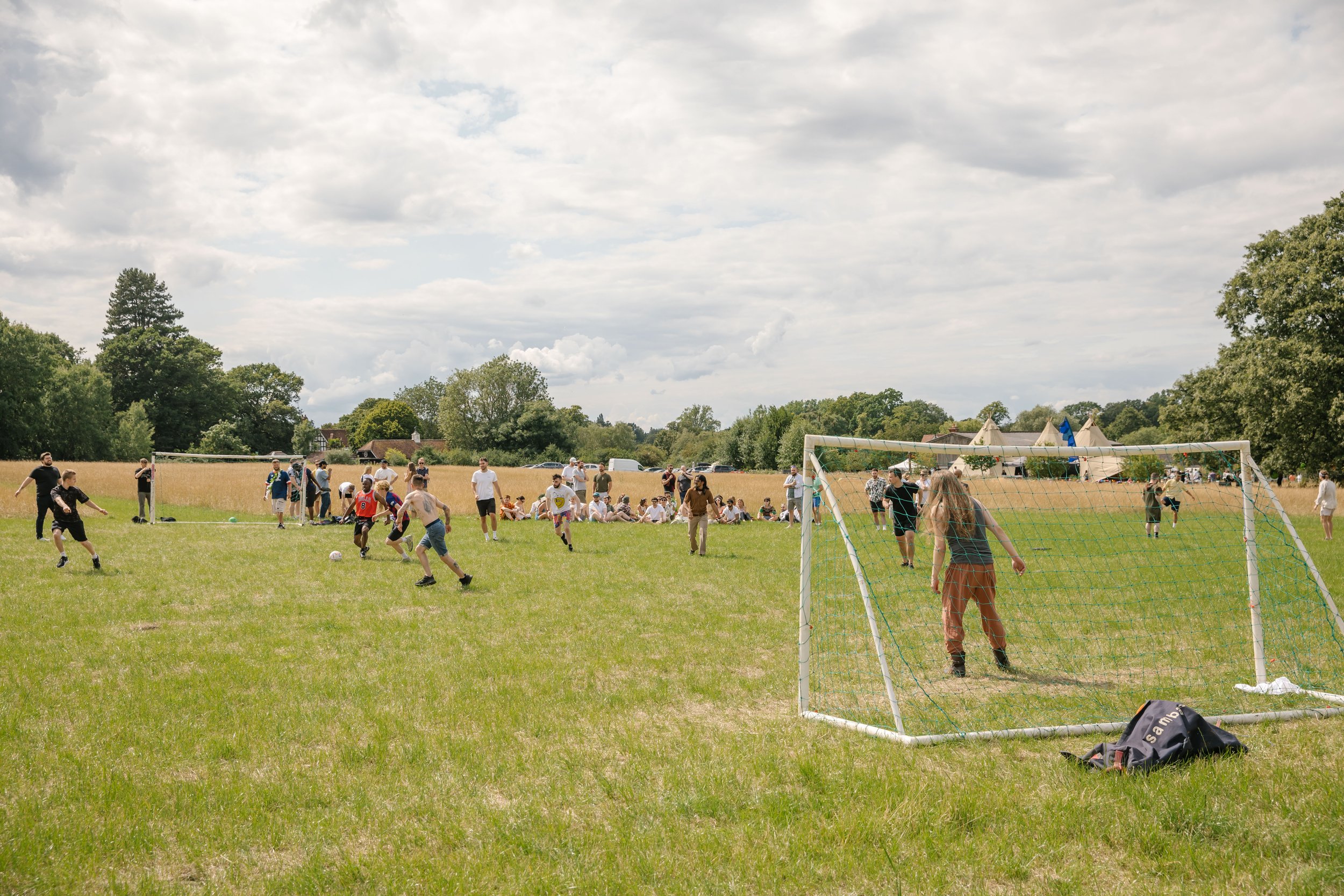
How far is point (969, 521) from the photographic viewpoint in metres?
7.18

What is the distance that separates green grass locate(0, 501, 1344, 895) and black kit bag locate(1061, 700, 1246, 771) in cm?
Answer: 13

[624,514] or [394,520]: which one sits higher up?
[394,520]

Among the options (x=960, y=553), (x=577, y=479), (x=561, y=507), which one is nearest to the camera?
(x=960, y=553)

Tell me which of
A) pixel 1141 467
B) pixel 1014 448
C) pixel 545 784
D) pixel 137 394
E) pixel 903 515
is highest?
pixel 137 394

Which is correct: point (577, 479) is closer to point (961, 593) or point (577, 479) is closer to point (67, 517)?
point (67, 517)

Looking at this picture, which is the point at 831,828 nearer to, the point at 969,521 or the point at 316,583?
the point at 969,521

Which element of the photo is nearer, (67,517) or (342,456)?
(67,517)

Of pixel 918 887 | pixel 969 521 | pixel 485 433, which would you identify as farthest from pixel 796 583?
pixel 485 433

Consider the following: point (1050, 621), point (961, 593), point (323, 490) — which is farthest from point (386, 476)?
point (961, 593)

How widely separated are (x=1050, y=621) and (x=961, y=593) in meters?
3.21

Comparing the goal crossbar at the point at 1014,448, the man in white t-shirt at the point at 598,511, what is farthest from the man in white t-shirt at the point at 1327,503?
the man in white t-shirt at the point at 598,511

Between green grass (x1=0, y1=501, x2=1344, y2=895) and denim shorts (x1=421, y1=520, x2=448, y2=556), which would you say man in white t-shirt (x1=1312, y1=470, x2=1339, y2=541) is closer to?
green grass (x1=0, y1=501, x2=1344, y2=895)

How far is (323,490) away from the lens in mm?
22297

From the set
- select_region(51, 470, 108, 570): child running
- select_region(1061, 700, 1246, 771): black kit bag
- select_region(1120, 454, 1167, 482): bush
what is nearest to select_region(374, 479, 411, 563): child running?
select_region(51, 470, 108, 570): child running
